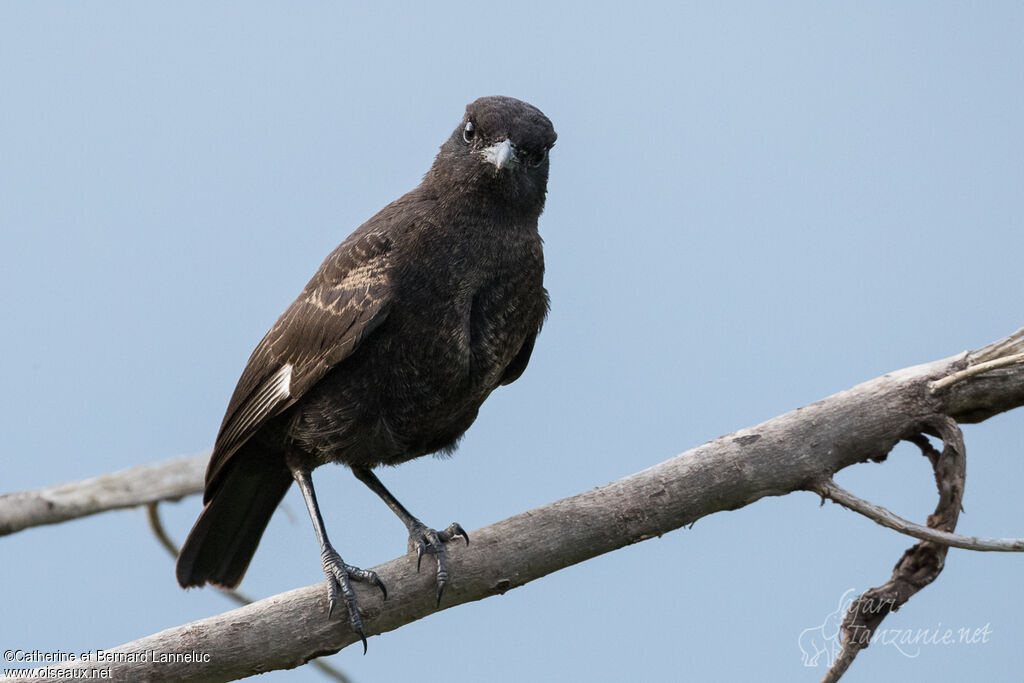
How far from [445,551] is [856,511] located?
1452mm

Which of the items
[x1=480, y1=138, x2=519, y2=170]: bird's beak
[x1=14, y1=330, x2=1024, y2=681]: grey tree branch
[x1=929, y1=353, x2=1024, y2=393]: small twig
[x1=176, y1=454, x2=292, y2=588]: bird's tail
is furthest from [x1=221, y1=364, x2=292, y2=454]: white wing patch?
[x1=929, y1=353, x2=1024, y2=393]: small twig

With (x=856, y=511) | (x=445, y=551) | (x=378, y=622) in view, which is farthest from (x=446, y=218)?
(x=856, y=511)

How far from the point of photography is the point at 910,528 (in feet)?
11.9

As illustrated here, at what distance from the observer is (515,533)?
3846 millimetres

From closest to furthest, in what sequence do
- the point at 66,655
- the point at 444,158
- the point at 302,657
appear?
the point at 302,657
the point at 66,655
the point at 444,158

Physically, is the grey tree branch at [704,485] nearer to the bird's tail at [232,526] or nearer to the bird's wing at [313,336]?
the bird's wing at [313,336]

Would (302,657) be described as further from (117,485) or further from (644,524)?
(117,485)

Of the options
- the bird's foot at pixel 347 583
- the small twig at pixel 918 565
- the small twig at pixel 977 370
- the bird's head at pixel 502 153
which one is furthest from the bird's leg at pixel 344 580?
the small twig at pixel 977 370

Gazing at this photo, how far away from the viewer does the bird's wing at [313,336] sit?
4.02m

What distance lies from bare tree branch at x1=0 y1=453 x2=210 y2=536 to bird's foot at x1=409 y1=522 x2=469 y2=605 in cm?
142

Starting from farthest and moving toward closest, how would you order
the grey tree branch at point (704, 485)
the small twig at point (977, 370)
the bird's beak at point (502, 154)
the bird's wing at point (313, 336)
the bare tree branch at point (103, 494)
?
1. the bare tree branch at point (103, 494)
2. the bird's beak at point (502, 154)
3. the bird's wing at point (313, 336)
4. the grey tree branch at point (704, 485)
5. the small twig at point (977, 370)

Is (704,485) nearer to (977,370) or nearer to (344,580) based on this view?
(977,370)

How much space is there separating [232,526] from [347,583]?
→ 1181 millimetres

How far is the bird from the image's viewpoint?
402cm
